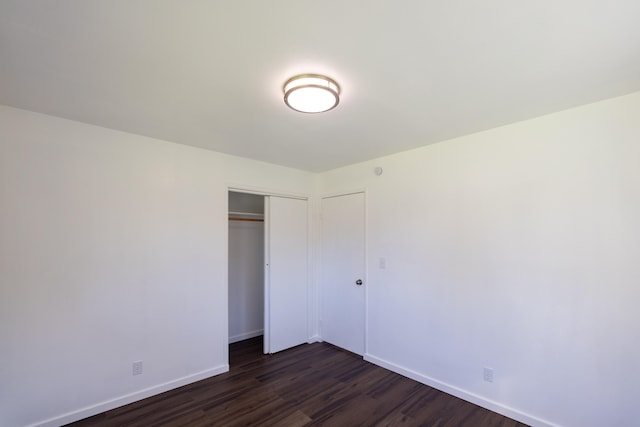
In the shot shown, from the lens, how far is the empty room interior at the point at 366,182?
1.47 m

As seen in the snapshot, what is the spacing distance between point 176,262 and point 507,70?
10.5ft

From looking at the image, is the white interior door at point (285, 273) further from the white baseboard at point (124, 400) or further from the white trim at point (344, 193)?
the white baseboard at point (124, 400)

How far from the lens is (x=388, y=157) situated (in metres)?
3.54

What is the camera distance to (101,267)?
258cm

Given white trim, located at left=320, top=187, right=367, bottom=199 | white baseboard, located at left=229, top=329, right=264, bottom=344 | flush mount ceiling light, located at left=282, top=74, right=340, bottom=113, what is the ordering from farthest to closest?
white baseboard, located at left=229, top=329, right=264, bottom=344, white trim, located at left=320, top=187, right=367, bottom=199, flush mount ceiling light, located at left=282, top=74, right=340, bottom=113

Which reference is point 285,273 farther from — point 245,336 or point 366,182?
point 366,182

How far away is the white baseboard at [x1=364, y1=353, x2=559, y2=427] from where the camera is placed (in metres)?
2.34

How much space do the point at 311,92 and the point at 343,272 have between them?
2.69 metres

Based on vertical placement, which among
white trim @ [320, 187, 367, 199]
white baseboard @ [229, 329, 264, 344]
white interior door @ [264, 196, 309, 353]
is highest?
white trim @ [320, 187, 367, 199]

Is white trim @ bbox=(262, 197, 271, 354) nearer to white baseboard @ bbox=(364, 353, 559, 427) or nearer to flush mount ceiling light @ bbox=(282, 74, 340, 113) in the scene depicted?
white baseboard @ bbox=(364, 353, 559, 427)

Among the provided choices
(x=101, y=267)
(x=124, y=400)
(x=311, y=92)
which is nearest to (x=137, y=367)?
(x=124, y=400)

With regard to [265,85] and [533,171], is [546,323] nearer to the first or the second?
[533,171]

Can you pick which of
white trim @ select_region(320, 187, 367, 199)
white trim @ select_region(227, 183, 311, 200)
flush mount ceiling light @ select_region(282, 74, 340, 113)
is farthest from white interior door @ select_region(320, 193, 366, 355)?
flush mount ceiling light @ select_region(282, 74, 340, 113)

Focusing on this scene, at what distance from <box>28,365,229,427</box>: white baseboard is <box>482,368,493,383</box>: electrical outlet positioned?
8.71 ft
